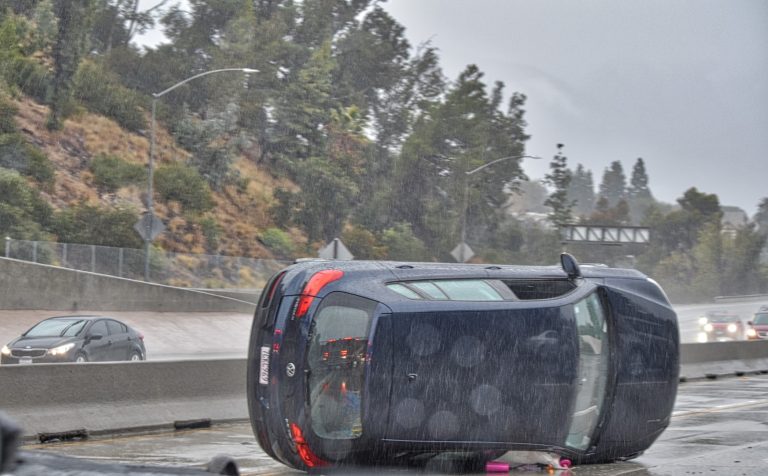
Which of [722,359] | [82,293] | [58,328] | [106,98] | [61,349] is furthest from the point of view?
[106,98]

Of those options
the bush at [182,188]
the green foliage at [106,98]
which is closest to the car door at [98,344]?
the bush at [182,188]

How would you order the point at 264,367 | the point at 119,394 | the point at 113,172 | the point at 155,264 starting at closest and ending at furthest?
1. the point at 264,367
2. the point at 119,394
3. the point at 155,264
4. the point at 113,172

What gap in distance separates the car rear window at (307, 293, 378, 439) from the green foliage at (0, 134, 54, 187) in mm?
50234

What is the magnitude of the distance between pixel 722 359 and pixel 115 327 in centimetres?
1436

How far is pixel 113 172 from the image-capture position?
203 ft

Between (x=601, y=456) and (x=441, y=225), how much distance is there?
236ft

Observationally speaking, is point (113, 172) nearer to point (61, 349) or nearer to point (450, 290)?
point (61, 349)

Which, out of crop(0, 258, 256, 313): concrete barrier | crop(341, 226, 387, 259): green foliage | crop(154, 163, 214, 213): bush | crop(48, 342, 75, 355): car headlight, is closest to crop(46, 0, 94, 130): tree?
crop(154, 163, 214, 213): bush

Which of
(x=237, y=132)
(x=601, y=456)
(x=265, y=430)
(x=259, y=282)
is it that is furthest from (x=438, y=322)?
(x=237, y=132)

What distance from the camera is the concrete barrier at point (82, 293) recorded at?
36875 millimetres

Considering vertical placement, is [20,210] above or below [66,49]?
below

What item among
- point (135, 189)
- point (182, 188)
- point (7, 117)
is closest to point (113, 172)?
point (135, 189)

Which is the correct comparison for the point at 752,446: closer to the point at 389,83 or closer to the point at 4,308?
the point at 4,308

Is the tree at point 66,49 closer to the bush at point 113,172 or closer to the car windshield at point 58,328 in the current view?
the bush at point 113,172
